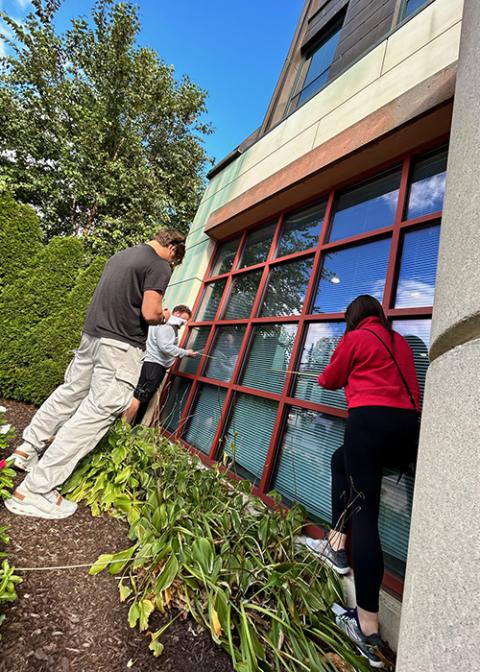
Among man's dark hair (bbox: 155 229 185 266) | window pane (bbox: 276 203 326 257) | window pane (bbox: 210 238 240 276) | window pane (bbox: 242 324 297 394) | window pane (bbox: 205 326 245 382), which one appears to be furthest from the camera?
window pane (bbox: 210 238 240 276)

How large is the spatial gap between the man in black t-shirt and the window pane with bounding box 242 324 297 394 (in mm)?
1145

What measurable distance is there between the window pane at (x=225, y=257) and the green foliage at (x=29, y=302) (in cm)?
266

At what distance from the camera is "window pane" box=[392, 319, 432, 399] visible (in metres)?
1.93

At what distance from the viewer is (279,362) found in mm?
2822

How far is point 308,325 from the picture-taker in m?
2.74

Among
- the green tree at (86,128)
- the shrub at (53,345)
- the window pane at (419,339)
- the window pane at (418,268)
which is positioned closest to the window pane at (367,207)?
the window pane at (418,268)

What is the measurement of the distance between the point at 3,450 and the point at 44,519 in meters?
1.09

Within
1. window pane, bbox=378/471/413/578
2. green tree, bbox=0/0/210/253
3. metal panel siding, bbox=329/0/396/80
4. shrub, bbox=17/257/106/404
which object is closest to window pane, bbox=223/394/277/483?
window pane, bbox=378/471/413/578

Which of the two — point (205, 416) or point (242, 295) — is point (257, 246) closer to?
point (242, 295)

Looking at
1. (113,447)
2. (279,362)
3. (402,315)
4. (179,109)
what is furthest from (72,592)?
(179,109)

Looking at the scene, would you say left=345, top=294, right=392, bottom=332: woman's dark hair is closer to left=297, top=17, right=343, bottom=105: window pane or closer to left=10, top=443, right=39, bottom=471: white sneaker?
left=10, top=443, right=39, bottom=471: white sneaker

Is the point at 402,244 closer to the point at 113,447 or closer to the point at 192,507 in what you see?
the point at 192,507

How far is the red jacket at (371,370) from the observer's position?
62.9 inches

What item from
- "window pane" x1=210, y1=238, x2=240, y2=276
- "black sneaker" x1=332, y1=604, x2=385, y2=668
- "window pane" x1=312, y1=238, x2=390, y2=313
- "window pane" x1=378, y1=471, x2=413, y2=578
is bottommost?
"black sneaker" x1=332, y1=604, x2=385, y2=668
